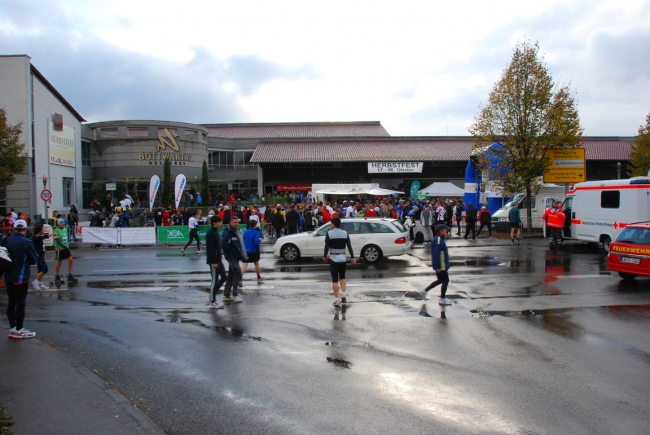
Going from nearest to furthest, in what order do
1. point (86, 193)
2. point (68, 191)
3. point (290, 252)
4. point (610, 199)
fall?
point (290, 252) → point (610, 199) → point (68, 191) → point (86, 193)

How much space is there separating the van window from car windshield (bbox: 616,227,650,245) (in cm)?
580

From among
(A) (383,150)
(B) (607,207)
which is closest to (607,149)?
(A) (383,150)

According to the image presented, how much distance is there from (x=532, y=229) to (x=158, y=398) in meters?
24.9

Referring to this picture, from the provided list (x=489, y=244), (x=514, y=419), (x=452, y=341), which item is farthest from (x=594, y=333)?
(x=489, y=244)

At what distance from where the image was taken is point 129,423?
4883 mm

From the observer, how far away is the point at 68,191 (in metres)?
39.0

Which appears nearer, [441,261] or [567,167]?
[441,261]

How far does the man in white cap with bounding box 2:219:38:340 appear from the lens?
805cm

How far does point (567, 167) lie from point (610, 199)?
9582 mm

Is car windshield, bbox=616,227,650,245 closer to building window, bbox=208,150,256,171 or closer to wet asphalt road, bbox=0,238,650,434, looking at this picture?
wet asphalt road, bbox=0,238,650,434

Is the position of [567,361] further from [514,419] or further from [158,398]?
[158,398]

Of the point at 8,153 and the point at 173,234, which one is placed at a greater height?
the point at 8,153

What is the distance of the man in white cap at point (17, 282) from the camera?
26.4ft

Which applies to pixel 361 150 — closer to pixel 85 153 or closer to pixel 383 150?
pixel 383 150
